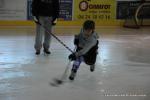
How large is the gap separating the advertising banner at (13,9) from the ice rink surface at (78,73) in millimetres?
2009

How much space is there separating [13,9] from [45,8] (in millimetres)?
4243

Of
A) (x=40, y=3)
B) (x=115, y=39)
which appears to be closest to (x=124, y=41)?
(x=115, y=39)

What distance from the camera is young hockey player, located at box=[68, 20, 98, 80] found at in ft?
16.9

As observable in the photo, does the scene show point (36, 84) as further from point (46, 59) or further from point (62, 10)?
point (62, 10)

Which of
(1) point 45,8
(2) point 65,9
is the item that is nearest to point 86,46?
(1) point 45,8

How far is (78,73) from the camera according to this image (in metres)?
5.80

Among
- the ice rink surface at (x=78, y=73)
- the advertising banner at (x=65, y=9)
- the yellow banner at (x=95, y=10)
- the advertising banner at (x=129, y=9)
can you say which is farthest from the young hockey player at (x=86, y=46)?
the advertising banner at (x=129, y=9)

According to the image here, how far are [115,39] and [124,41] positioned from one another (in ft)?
1.02

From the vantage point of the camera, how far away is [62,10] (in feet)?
37.7

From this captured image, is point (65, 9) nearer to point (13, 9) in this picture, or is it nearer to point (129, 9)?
point (13, 9)

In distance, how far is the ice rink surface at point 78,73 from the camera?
4719 millimetres

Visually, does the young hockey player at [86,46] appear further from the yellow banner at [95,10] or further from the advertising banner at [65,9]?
the yellow banner at [95,10]

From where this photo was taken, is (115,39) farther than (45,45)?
Yes

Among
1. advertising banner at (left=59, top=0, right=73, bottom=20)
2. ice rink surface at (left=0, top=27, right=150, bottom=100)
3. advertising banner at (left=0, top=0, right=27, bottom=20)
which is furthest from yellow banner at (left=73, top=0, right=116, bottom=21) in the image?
ice rink surface at (left=0, top=27, right=150, bottom=100)
